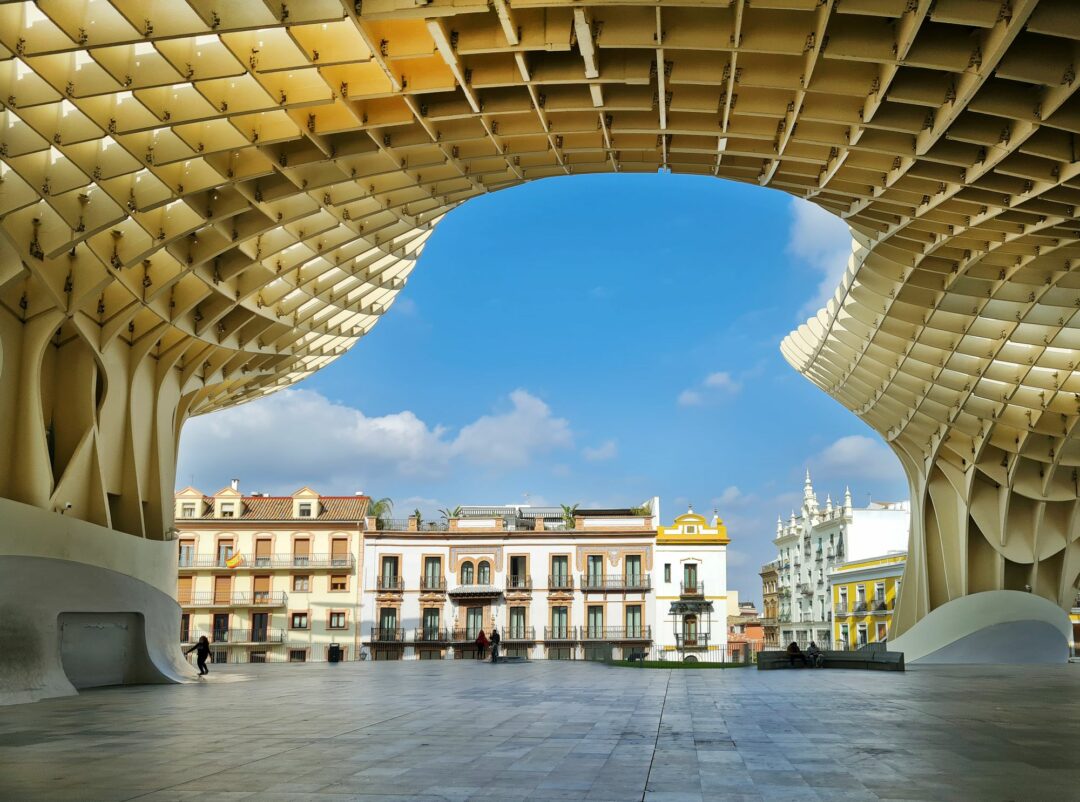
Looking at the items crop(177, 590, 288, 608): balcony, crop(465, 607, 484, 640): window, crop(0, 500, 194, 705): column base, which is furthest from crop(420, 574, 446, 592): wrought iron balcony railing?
crop(0, 500, 194, 705): column base

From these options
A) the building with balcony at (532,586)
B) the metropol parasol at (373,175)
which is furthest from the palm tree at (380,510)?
the metropol parasol at (373,175)

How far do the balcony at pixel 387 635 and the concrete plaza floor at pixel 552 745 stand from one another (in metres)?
46.8

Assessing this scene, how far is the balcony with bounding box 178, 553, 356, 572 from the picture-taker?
70562 mm

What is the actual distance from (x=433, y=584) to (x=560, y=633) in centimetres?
1016

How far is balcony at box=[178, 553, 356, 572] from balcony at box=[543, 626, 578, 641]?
596 inches

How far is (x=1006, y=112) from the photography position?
1925cm

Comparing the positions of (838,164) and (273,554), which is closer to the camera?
(838,164)

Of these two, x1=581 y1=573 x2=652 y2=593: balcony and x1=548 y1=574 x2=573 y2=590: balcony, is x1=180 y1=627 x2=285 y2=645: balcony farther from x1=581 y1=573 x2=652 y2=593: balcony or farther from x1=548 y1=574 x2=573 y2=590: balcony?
x1=581 y1=573 x2=652 y2=593: balcony

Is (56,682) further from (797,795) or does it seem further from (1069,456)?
(1069,456)

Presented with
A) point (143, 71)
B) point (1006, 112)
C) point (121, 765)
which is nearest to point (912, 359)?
point (1006, 112)

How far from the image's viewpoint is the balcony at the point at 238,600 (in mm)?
70000

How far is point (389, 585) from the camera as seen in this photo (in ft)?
234

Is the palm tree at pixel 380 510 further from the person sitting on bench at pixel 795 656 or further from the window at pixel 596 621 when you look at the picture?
the person sitting on bench at pixel 795 656

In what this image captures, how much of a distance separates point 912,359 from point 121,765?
111ft
